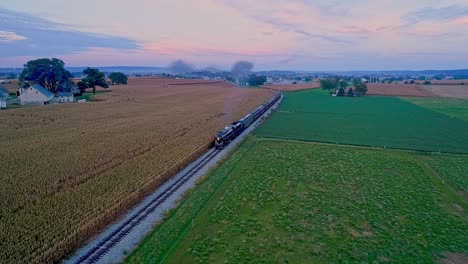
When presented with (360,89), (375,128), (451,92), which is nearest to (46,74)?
(375,128)

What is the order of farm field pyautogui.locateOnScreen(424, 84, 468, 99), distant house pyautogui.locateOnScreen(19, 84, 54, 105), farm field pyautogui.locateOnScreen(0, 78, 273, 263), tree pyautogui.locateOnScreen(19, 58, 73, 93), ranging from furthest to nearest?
farm field pyautogui.locateOnScreen(424, 84, 468, 99) < tree pyautogui.locateOnScreen(19, 58, 73, 93) < distant house pyautogui.locateOnScreen(19, 84, 54, 105) < farm field pyautogui.locateOnScreen(0, 78, 273, 263)

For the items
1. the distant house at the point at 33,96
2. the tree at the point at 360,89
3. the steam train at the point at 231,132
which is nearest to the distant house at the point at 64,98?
the distant house at the point at 33,96

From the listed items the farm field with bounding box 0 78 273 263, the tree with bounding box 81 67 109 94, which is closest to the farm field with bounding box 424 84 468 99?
the farm field with bounding box 0 78 273 263

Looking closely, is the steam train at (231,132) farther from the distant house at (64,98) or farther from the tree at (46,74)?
the tree at (46,74)

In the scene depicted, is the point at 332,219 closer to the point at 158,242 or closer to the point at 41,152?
the point at 158,242

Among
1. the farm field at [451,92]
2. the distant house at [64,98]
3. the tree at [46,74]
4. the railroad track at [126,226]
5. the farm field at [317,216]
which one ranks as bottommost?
the railroad track at [126,226]

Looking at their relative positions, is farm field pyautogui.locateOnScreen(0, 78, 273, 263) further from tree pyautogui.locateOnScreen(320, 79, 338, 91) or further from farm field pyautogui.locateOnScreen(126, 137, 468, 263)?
tree pyautogui.locateOnScreen(320, 79, 338, 91)
